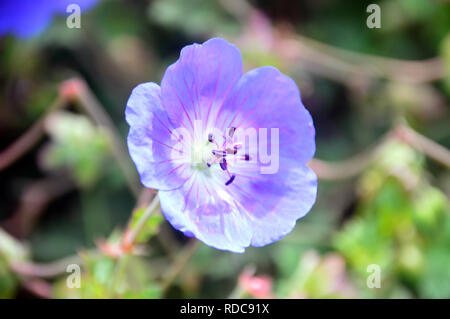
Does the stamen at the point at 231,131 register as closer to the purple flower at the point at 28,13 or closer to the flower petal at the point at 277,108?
the flower petal at the point at 277,108

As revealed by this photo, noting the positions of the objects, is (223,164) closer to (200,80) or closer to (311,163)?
(200,80)

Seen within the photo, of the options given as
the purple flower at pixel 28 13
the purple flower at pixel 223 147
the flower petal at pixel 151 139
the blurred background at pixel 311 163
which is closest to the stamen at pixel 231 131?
the purple flower at pixel 223 147

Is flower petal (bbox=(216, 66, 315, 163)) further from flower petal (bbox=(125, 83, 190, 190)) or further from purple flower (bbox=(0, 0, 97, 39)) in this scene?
purple flower (bbox=(0, 0, 97, 39))

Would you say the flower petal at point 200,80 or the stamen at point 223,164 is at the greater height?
the flower petal at point 200,80

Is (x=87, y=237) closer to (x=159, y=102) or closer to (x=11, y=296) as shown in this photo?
(x=11, y=296)

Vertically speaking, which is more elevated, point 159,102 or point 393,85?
point 159,102
